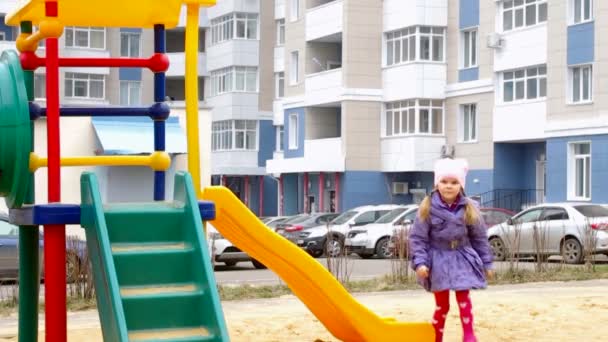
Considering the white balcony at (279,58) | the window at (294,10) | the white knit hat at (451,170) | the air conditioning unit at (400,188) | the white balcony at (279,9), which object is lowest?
the air conditioning unit at (400,188)

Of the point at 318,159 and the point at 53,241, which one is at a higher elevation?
the point at 318,159

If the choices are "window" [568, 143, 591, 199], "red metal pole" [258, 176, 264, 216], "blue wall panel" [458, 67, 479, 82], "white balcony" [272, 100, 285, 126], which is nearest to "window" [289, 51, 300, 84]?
"white balcony" [272, 100, 285, 126]

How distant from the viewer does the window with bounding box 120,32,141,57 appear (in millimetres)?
58438

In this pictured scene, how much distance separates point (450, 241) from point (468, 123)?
34.3m

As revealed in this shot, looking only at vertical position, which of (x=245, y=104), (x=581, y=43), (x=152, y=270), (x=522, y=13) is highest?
(x=522, y=13)

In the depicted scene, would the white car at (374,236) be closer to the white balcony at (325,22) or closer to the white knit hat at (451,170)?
the white balcony at (325,22)

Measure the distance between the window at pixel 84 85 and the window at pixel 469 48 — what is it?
2052cm

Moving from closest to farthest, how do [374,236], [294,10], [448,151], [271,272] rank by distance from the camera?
[271,272] < [374,236] < [448,151] < [294,10]

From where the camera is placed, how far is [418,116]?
4334 centimetres

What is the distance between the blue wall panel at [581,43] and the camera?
34.6 metres

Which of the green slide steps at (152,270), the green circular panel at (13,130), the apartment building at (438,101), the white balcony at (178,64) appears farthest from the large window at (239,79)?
the green slide steps at (152,270)

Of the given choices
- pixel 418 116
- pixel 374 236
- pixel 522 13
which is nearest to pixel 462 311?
pixel 374 236

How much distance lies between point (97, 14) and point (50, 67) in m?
1.13

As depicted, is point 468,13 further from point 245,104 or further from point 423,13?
point 245,104
